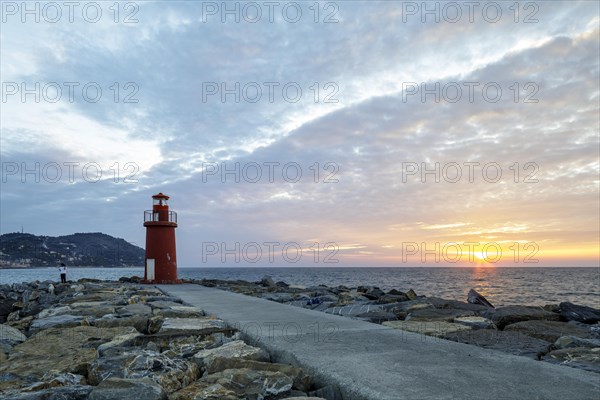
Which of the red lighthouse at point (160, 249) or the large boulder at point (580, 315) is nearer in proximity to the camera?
the large boulder at point (580, 315)

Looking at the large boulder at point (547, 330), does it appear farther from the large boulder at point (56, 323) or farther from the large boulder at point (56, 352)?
the large boulder at point (56, 323)

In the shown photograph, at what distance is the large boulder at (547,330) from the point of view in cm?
411

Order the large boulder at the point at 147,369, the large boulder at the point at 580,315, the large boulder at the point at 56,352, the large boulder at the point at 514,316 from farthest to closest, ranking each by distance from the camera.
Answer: the large boulder at the point at 580,315, the large boulder at the point at 514,316, the large boulder at the point at 56,352, the large boulder at the point at 147,369

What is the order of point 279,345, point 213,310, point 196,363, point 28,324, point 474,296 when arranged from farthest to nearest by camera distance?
1. point 474,296
2. point 213,310
3. point 28,324
4. point 279,345
5. point 196,363

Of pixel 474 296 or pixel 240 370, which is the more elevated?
pixel 240 370

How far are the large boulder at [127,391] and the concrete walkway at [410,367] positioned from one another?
3.04 ft

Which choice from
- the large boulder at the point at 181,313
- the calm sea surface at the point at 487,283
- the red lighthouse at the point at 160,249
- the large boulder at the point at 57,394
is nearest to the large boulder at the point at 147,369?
the large boulder at the point at 57,394

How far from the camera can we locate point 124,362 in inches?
118

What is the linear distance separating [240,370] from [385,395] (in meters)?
0.94

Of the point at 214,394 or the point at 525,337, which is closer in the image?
the point at 214,394

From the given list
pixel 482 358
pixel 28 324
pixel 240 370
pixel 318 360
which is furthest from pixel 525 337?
pixel 28 324

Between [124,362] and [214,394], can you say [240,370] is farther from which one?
[124,362]

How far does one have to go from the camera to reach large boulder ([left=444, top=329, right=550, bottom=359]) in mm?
3399

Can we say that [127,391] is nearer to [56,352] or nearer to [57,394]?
[57,394]
